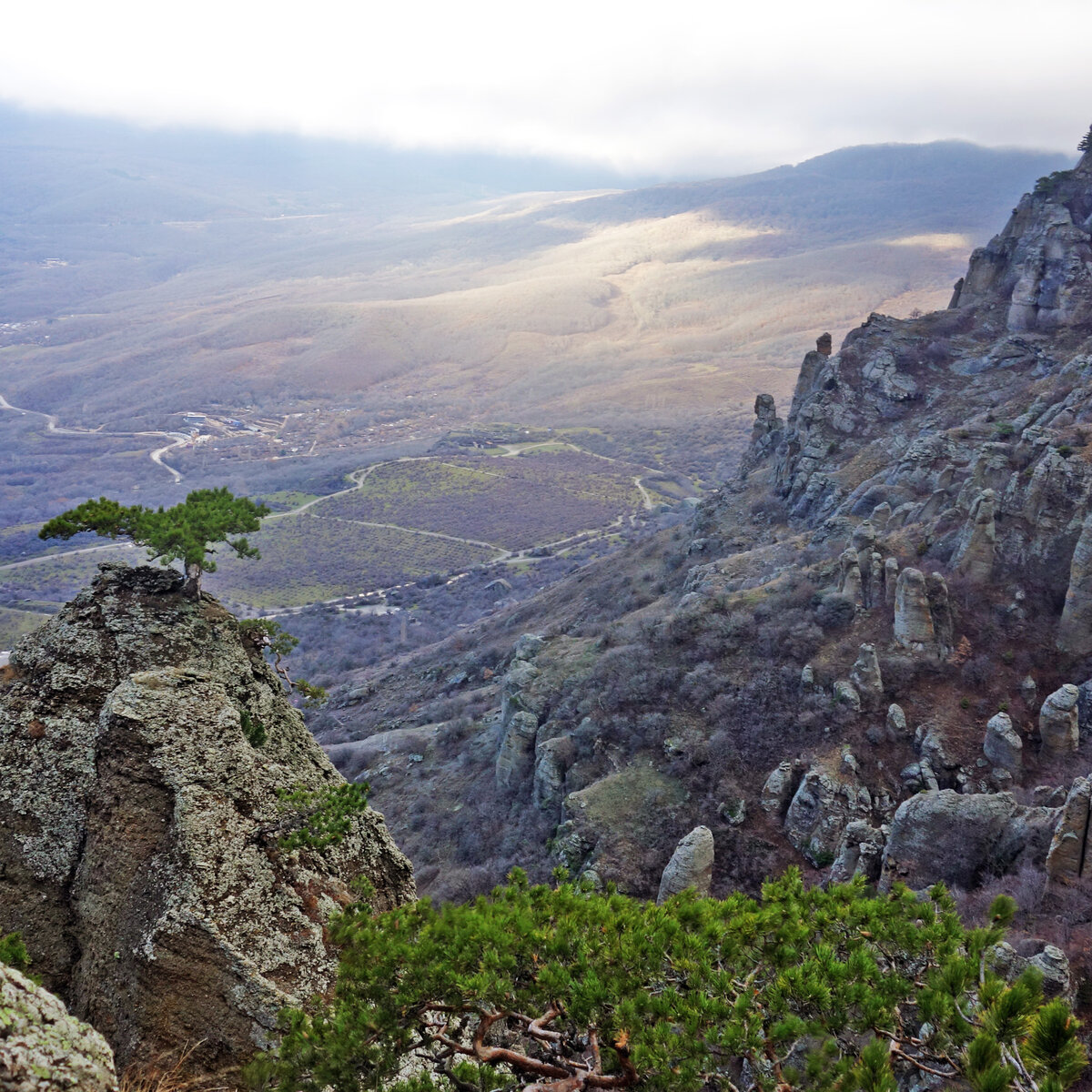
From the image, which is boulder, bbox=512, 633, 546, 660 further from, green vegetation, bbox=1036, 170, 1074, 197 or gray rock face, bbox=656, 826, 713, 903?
green vegetation, bbox=1036, 170, 1074, 197

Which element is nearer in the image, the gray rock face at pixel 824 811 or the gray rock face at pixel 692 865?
the gray rock face at pixel 692 865

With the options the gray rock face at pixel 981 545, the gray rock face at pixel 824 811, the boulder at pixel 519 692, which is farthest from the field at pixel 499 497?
the gray rock face at pixel 824 811

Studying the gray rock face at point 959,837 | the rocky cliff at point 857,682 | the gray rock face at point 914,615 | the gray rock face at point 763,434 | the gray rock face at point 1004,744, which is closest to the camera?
the gray rock face at point 959,837

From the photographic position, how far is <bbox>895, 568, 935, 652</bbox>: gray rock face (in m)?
24.1

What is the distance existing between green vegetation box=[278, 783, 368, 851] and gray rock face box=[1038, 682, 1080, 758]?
17308 millimetres

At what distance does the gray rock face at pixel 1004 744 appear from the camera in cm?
1977

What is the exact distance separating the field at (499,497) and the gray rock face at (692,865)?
72.3m

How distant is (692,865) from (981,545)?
585 inches

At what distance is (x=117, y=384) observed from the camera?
188 metres

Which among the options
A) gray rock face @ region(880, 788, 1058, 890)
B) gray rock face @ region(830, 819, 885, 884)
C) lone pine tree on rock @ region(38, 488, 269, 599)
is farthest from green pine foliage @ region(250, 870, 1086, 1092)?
gray rock face @ region(830, 819, 885, 884)

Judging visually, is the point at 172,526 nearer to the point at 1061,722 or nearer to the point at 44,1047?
the point at 44,1047

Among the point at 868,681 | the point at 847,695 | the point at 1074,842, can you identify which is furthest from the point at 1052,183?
the point at 1074,842

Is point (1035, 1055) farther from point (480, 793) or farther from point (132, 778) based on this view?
point (480, 793)

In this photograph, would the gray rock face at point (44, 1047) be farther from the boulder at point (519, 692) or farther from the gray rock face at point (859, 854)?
the boulder at point (519, 692)
